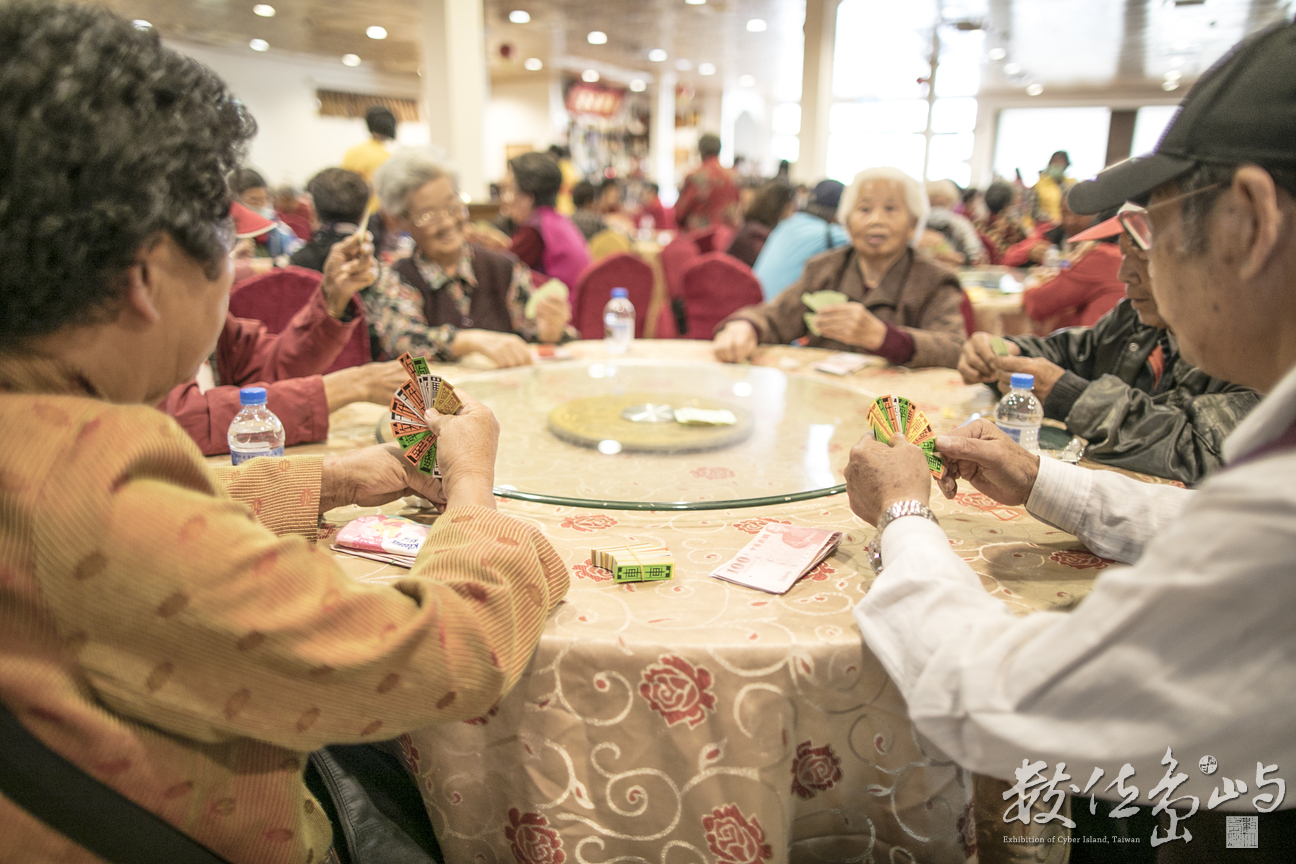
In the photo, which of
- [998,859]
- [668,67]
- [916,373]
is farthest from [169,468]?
[668,67]

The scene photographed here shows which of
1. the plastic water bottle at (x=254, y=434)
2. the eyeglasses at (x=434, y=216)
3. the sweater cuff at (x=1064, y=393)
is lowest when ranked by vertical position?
the plastic water bottle at (x=254, y=434)

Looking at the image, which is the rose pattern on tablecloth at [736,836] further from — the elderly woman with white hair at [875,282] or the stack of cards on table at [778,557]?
the elderly woman with white hair at [875,282]

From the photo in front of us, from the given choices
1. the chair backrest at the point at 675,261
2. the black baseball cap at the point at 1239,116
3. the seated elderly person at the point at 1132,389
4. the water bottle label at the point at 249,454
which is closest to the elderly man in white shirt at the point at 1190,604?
the black baseball cap at the point at 1239,116

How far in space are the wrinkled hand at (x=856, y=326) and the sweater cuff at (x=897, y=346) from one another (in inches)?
0.8

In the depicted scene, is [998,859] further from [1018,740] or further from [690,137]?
[690,137]

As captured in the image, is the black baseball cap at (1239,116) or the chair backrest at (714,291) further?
the chair backrest at (714,291)

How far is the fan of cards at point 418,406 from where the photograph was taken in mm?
1221

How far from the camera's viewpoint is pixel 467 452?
1131 mm

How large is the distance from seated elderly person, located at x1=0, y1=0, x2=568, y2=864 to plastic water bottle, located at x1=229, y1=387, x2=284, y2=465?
801 mm

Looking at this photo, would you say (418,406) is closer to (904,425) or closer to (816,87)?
(904,425)

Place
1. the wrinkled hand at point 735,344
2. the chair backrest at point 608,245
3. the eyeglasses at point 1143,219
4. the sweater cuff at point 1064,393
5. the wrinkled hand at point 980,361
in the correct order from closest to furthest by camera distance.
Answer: the eyeglasses at point 1143,219, the sweater cuff at point 1064,393, the wrinkled hand at point 980,361, the wrinkled hand at point 735,344, the chair backrest at point 608,245

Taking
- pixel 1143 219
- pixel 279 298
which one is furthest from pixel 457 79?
pixel 1143 219

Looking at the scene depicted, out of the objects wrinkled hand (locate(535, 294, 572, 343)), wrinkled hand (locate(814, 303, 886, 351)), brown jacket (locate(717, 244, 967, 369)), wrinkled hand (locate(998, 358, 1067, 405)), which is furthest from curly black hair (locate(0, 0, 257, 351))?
brown jacket (locate(717, 244, 967, 369))

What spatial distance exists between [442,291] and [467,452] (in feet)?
6.21
